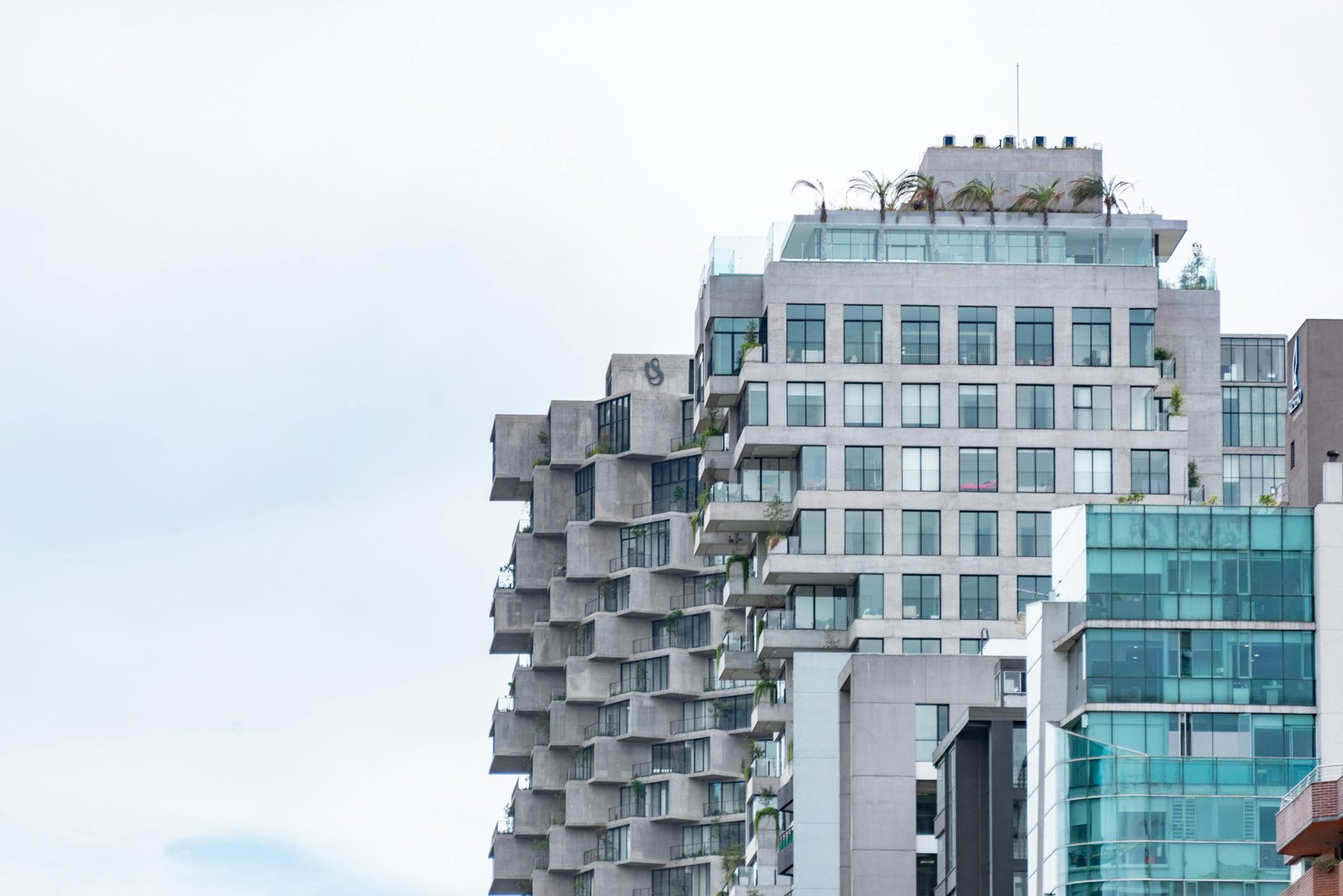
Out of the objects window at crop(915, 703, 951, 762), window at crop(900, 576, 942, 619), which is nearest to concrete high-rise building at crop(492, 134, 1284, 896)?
window at crop(900, 576, 942, 619)

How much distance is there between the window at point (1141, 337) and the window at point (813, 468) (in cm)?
1658

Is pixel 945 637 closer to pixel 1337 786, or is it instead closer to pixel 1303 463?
pixel 1303 463

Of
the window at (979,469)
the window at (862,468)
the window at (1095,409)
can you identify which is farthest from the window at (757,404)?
the window at (1095,409)

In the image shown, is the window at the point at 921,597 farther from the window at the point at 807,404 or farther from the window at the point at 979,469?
the window at the point at 807,404

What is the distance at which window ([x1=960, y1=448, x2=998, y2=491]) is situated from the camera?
→ 15275cm

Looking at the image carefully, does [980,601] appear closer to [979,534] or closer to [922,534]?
[979,534]

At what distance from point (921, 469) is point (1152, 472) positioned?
11696 mm

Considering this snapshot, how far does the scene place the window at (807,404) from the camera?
154 m

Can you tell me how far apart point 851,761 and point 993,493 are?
16.4 m

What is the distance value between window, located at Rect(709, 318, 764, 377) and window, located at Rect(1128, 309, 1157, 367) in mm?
19454

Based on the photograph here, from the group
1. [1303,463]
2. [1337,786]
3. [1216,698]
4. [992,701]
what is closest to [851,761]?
[992,701]

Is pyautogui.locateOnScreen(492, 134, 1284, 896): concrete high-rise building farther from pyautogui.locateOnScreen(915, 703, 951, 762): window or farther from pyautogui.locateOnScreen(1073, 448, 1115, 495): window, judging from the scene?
pyautogui.locateOnScreen(915, 703, 951, 762): window

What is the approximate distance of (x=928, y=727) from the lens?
143 m

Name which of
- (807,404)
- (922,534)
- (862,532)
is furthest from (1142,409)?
(807,404)
